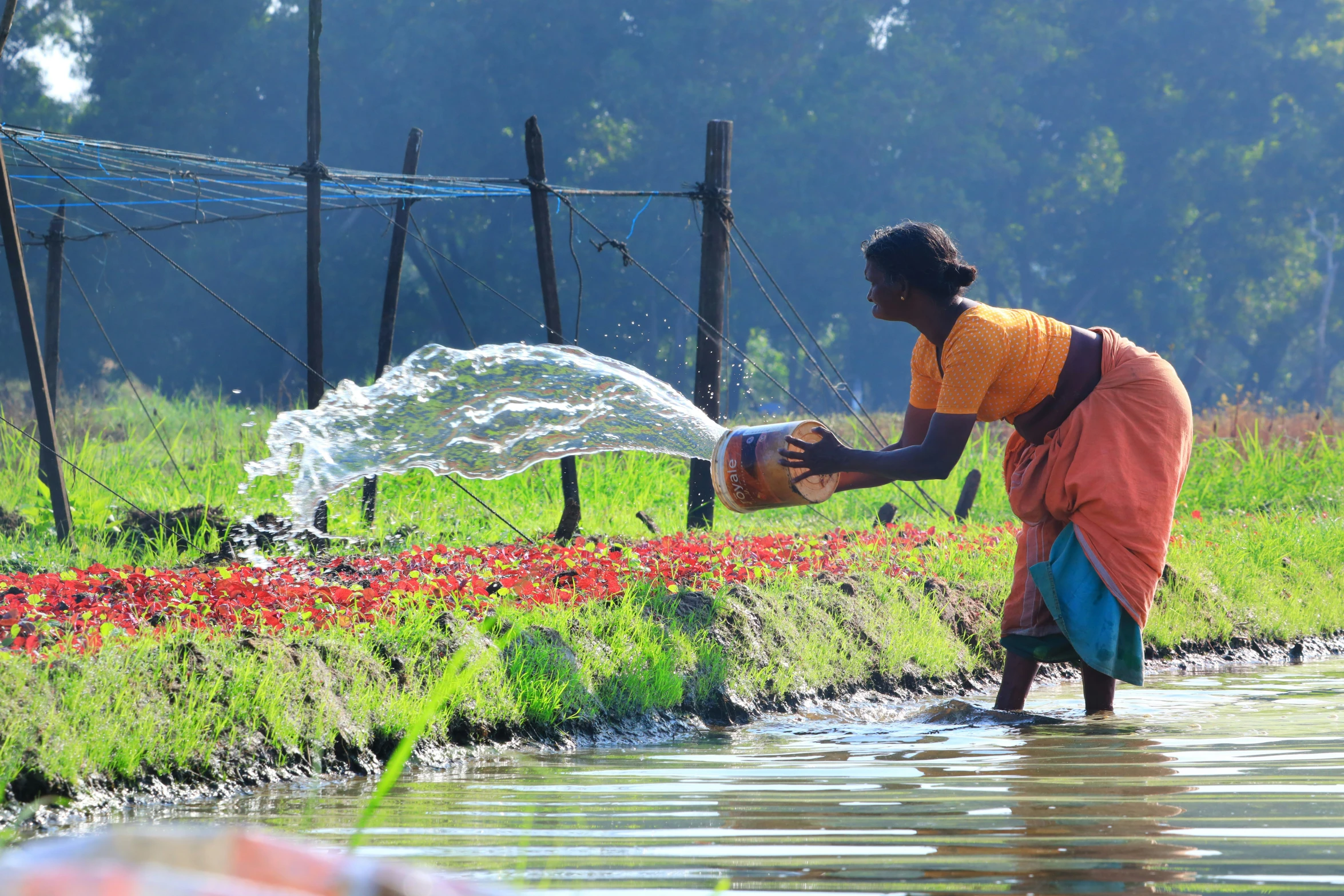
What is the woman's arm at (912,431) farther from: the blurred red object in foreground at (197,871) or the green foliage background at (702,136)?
the green foliage background at (702,136)

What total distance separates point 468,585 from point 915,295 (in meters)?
2.45

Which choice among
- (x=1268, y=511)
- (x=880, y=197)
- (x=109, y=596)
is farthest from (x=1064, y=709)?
(x=880, y=197)

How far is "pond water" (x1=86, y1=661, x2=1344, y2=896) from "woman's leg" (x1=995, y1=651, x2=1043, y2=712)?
0.10 meters

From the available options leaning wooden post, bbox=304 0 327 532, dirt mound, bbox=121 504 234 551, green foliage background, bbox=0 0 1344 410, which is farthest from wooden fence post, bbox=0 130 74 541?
green foliage background, bbox=0 0 1344 410

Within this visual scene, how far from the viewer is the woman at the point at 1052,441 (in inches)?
174

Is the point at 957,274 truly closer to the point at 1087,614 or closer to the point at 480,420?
the point at 1087,614

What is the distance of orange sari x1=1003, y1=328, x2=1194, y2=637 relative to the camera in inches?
184

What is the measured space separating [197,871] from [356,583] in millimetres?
5144

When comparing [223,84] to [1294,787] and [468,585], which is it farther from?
[1294,787]

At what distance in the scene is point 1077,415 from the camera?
4762mm

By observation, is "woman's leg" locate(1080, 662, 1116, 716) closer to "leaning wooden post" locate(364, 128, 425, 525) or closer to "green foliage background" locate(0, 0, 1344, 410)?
"leaning wooden post" locate(364, 128, 425, 525)

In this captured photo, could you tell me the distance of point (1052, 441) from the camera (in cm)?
486

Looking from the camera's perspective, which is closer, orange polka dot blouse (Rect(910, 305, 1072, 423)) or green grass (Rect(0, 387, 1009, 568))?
orange polka dot blouse (Rect(910, 305, 1072, 423))

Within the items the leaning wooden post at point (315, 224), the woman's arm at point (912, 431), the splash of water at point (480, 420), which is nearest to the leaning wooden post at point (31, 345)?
the leaning wooden post at point (315, 224)
